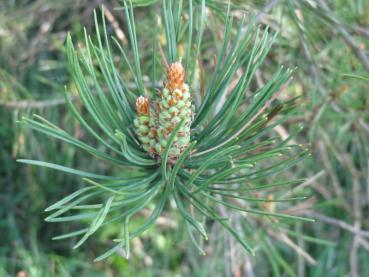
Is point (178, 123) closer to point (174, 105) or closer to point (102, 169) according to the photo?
point (174, 105)

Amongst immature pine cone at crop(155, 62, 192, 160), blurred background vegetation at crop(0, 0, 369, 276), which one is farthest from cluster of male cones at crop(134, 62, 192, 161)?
blurred background vegetation at crop(0, 0, 369, 276)

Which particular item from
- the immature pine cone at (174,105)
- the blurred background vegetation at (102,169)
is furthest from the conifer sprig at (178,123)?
the blurred background vegetation at (102,169)

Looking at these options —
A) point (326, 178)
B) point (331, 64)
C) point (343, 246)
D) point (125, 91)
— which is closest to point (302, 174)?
point (326, 178)

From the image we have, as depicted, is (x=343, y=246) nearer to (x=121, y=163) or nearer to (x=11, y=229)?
(x=11, y=229)

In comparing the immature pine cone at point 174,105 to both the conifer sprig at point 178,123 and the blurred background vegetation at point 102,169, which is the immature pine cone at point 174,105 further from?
the blurred background vegetation at point 102,169

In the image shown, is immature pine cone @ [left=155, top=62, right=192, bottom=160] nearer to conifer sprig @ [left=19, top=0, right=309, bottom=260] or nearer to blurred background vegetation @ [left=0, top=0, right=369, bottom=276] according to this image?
conifer sprig @ [left=19, top=0, right=309, bottom=260]
